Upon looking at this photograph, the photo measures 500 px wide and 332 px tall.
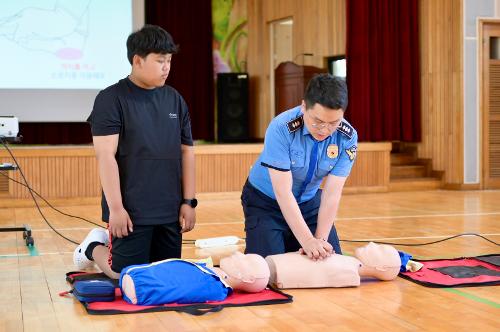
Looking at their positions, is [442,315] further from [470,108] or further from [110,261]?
[470,108]

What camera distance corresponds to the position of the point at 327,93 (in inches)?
111

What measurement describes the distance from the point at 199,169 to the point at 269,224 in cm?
426

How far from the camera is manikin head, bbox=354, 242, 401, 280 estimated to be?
3.22 m

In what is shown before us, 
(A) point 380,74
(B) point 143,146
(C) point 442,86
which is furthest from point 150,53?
(A) point 380,74

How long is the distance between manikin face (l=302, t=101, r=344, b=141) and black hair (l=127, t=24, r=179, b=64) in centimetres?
54

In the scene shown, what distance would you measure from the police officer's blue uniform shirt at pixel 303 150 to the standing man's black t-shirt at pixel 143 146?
1.23 ft

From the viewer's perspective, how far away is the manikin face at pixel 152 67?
2955 millimetres

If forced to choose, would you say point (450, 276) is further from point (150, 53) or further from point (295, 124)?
point (150, 53)

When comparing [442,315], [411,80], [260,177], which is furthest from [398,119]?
[442,315]

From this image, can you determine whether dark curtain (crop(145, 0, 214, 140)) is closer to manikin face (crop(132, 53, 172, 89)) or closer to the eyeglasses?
manikin face (crop(132, 53, 172, 89))

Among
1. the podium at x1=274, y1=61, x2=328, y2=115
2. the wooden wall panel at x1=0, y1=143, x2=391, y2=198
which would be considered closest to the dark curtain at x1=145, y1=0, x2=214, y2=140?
the podium at x1=274, y1=61, x2=328, y2=115

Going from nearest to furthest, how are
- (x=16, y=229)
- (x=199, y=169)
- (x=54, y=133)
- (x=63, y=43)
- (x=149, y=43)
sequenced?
(x=149, y=43) → (x=16, y=229) → (x=199, y=169) → (x=63, y=43) → (x=54, y=133)

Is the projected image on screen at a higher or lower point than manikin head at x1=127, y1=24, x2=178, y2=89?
higher

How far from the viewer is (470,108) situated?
845 cm
